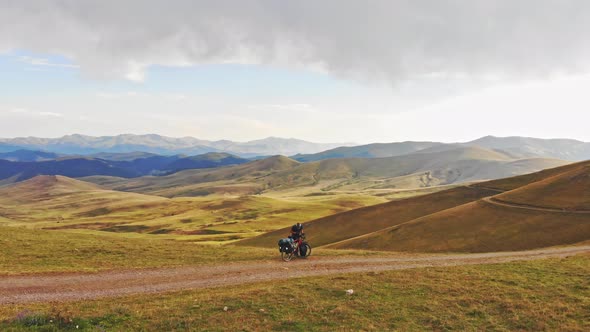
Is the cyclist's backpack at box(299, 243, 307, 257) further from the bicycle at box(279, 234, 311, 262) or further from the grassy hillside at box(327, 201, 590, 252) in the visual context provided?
the grassy hillside at box(327, 201, 590, 252)

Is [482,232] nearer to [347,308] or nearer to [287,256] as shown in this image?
[287,256]

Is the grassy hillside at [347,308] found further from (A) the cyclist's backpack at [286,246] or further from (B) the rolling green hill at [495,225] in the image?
(B) the rolling green hill at [495,225]

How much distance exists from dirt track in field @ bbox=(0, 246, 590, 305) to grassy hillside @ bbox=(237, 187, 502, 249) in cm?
5491

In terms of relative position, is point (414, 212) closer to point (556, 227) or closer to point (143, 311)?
point (556, 227)

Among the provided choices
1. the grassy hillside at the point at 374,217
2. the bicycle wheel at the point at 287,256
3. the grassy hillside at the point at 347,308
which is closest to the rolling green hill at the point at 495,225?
the grassy hillside at the point at 374,217

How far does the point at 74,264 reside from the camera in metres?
34.5

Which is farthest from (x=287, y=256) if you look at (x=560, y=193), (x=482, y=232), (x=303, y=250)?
(x=560, y=193)

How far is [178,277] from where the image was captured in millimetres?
30219

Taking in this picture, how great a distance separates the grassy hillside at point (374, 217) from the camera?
95.2 m

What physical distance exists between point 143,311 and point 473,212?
224 feet

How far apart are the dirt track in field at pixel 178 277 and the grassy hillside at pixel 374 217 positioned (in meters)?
54.9

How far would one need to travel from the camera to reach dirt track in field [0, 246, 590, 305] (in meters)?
25.7

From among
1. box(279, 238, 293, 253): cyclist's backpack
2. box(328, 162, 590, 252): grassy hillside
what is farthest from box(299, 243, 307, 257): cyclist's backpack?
box(328, 162, 590, 252): grassy hillside

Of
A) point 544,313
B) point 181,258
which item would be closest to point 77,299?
point 181,258
